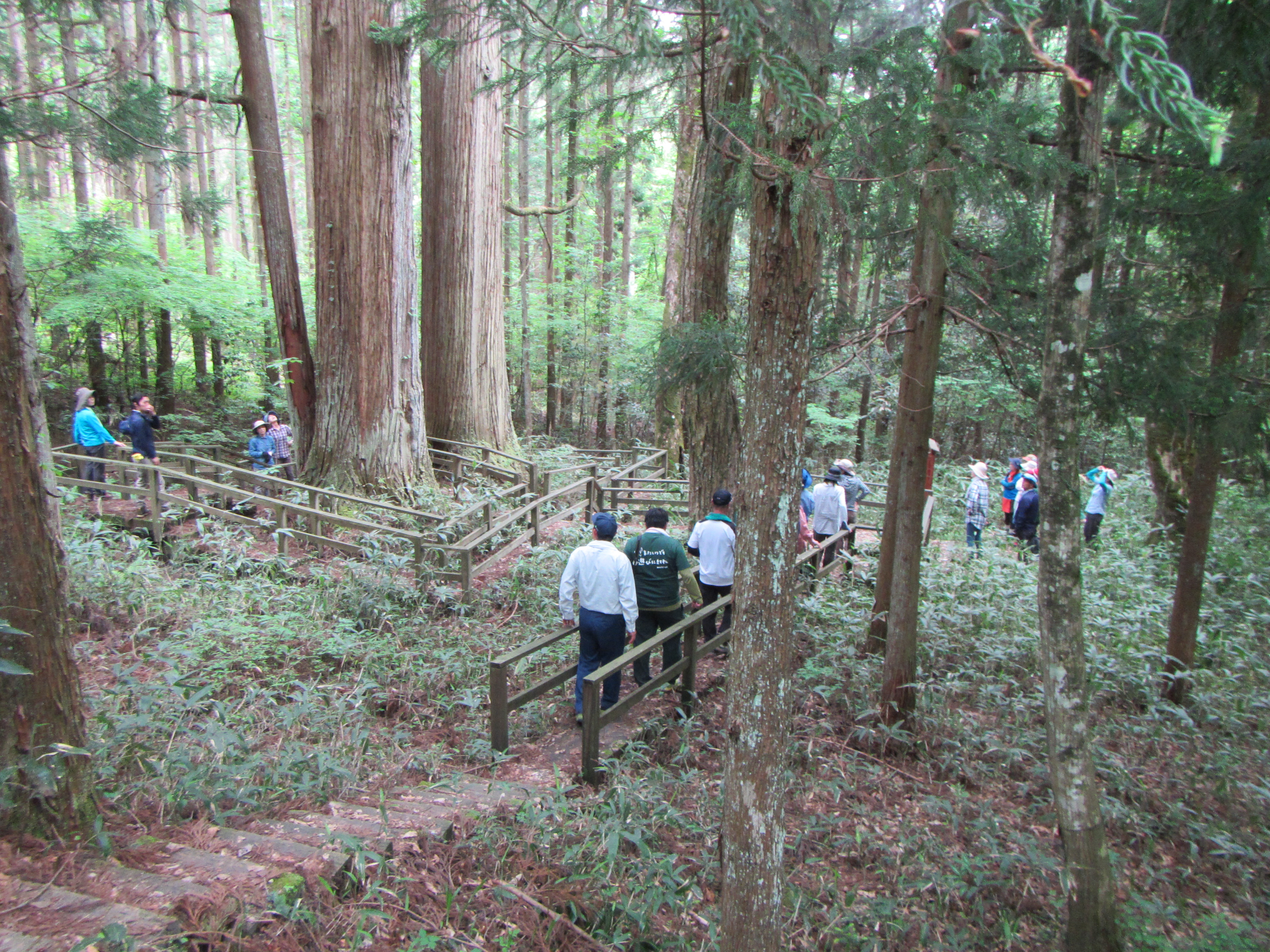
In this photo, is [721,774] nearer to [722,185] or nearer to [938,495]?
[722,185]

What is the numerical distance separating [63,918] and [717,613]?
5400 millimetres

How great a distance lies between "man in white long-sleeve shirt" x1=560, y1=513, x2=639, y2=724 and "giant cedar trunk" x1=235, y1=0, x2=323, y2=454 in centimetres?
606

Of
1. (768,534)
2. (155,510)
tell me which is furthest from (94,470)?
(768,534)

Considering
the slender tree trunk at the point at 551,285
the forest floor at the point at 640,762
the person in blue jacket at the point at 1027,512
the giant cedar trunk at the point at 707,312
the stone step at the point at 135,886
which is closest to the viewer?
the stone step at the point at 135,886

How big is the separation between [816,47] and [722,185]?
10.2 ft

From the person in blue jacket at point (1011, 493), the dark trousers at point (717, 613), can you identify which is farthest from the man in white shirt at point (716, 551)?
the person in blue jacket at point (1011, 493)

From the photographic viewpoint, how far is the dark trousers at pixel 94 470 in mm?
10578

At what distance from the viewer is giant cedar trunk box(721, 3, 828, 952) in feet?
10.3

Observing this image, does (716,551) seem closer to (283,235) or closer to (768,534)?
(768,534)

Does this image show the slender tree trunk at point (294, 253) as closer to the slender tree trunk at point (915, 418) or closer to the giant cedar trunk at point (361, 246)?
the giant cedar trunk at point (361, 246)

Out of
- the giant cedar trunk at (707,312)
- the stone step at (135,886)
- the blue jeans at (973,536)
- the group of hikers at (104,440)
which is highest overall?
the giant cedar trunk at (707,312)

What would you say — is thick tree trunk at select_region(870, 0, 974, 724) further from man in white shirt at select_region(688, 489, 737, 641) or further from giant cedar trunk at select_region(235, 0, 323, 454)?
giant cedar trunk at select_region(235, 0, 323, 454)

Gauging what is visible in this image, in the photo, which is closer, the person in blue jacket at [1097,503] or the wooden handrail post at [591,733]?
the wooden handrail post at [591,733]

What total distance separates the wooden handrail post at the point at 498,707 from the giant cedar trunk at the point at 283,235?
656 cm
